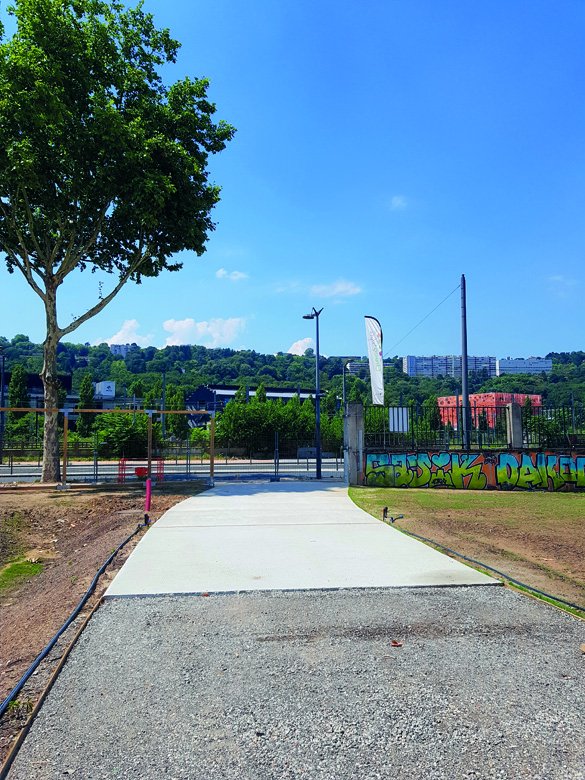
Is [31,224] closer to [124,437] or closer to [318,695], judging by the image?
[124,437]

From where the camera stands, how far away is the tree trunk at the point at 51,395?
21953 millimetres

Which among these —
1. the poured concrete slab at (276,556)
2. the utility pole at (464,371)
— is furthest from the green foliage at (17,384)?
the poured concrete slab at (276,556)

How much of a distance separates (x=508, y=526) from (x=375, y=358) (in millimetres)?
12206

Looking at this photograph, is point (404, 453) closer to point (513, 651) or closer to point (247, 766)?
point (513, 651)

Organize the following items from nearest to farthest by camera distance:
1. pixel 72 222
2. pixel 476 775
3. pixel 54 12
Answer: pixel 476 775 → pixel 54 12 → pixel 72 222

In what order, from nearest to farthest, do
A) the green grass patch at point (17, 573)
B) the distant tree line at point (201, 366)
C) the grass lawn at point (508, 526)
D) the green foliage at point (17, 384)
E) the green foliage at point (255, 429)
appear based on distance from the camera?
1. the grass lawn at point (508, 526)
2. the green grass patch at point (17, 573)
3. the green foliage at point (255, 429)
4. the green foliage at point (17, 384)
5. the distant tree line at point (201, 366)

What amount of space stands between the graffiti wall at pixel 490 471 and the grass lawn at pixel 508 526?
0.85 metres

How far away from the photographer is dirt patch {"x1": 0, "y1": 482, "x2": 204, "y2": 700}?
19.1ft

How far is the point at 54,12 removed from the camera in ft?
65.1

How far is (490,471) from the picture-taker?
21109mm

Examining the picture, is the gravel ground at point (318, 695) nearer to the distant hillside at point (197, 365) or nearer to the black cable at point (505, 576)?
the black cable at point (505, 576)

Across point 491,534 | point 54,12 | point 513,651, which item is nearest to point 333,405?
point 54,12

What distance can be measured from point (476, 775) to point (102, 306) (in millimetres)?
23881

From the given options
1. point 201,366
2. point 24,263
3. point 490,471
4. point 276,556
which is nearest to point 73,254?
point 24,263
